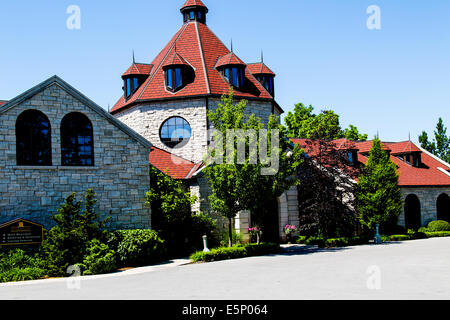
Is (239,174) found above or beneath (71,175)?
beneath

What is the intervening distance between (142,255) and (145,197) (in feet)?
10.4

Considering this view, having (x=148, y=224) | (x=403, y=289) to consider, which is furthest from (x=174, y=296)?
(x=148, y=224)

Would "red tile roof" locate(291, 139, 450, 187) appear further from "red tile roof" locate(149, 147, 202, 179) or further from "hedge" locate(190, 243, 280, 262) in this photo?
"hedge" locate(190, 243, 280, 262)

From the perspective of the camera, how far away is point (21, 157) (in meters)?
18.5

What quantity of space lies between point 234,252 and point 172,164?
6.90 m

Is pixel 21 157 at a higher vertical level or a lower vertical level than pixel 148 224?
higher

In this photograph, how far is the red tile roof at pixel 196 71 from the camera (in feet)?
87.4

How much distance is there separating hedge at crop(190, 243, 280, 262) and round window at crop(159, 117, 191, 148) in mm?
8458

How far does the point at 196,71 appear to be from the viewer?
27.8 meters

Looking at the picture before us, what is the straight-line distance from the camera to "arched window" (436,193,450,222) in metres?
35.1

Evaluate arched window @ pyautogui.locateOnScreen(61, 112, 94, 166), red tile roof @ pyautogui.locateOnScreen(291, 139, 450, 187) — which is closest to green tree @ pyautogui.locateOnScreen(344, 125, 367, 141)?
red tile roof @ pyautogui.locateOnScreen(291, 139, 450, 187)

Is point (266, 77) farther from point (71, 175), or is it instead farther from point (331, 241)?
point (71, 175)

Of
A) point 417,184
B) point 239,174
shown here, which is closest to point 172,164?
point 239,174
